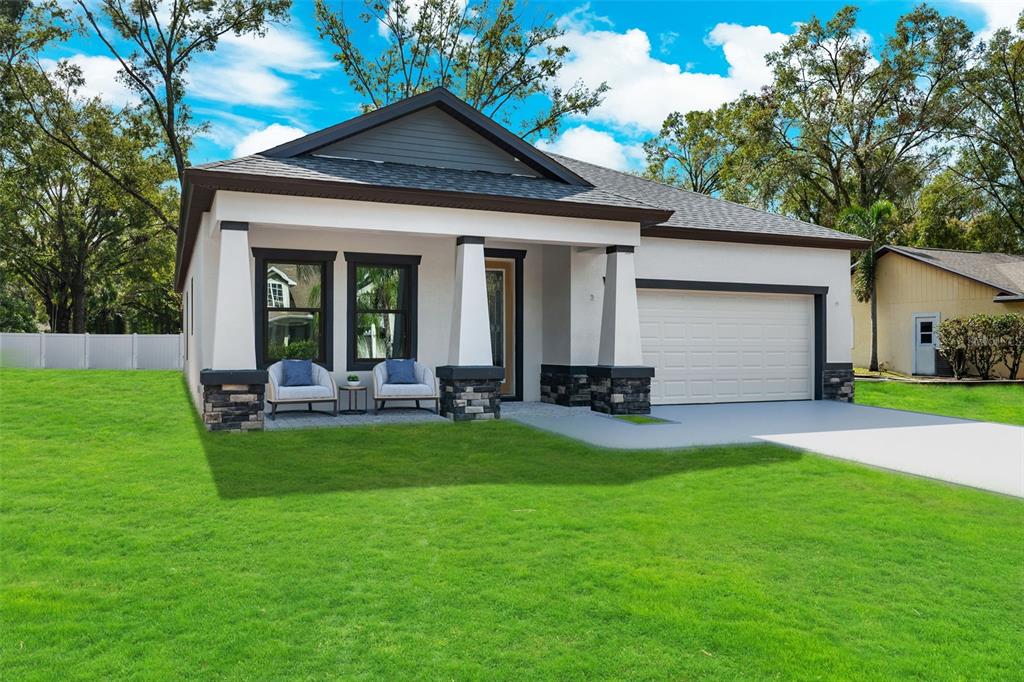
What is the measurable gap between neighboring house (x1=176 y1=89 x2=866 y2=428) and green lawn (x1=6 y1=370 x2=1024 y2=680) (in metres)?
3.72

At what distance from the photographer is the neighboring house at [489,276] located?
1085 cm

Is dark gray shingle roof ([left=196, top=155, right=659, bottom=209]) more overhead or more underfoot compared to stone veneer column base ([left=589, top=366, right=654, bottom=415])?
more overhead

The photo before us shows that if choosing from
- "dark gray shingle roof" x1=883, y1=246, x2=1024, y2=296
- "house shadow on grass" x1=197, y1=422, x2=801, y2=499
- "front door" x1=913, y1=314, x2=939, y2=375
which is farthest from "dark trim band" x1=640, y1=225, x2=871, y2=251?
"front door" x1=913, y1=314, x2=939, y2=375

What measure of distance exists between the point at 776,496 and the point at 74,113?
31785mm

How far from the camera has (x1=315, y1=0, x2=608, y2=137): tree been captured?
3081 centimetres

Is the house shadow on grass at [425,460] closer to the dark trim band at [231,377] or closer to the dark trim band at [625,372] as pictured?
the dark trim band at [231,377]

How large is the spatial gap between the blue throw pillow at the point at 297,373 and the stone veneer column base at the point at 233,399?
1454 mm

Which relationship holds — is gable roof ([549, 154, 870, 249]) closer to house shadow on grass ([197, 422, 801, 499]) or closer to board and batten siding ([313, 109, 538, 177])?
board and batten siding ([313, 109, 538, 177])

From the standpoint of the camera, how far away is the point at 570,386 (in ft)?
45.1

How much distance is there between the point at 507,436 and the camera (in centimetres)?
1020

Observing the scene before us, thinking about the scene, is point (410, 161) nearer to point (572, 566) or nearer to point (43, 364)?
point (572, 566)

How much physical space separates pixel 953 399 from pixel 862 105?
64.7ft

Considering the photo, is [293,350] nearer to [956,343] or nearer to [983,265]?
[956,343]

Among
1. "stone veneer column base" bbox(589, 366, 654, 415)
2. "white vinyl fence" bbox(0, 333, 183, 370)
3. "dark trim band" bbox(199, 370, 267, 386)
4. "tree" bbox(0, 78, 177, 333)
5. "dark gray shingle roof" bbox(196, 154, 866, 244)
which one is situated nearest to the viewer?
"dark trim band" bbox(199, 370, 267, 386)
